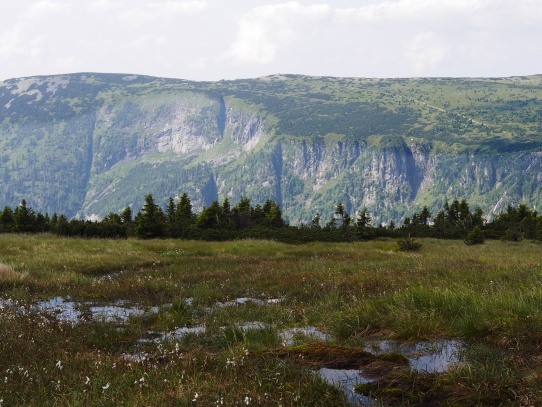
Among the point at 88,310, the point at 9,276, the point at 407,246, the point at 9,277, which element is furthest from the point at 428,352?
the point at 407,246

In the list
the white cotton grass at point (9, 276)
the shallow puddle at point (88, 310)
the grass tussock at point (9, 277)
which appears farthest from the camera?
the white cotton grass at point (9, 276)

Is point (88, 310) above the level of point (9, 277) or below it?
below

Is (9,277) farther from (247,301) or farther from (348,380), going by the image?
(348,380)

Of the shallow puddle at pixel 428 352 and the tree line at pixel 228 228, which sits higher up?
the shallow puddle at pixel 428 352

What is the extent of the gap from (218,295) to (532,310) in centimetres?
881

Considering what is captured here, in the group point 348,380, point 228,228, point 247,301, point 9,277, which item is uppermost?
point 348,380

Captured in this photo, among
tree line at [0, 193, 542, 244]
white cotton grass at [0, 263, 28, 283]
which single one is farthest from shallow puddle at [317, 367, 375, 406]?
tree line at [0, 193, 542, 244]

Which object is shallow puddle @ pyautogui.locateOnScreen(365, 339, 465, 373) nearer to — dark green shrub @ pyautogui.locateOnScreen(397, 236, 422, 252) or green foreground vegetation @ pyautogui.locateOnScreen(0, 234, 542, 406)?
green foreground vegetation @ pyautogui.locateOnScreen(0, 234, 542, 406)

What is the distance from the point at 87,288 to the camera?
1460 cm

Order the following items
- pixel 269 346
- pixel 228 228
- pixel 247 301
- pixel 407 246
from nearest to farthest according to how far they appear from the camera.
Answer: pixel 269 346
pixel 247 301
pixel 407 246
pixel 228 228

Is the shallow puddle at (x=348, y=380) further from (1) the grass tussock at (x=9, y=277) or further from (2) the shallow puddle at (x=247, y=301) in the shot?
(1) the grass tussock at (x=9, y=277)

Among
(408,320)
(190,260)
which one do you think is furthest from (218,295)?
(190,260)

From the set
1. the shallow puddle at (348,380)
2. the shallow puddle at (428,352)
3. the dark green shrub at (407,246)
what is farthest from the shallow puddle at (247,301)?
the dark green shrub at (407,246)

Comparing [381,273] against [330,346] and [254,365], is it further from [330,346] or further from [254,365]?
[254,365]
